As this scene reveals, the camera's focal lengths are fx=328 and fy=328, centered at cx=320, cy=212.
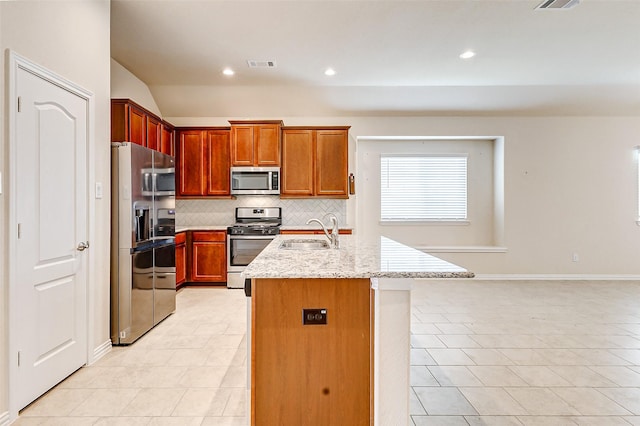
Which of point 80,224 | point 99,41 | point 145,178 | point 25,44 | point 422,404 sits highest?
point 99,41

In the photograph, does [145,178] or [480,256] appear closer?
[145,178]

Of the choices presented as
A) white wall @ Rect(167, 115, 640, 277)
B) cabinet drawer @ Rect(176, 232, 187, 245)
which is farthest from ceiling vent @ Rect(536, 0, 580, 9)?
cabinet drawer @ Rect(176, 232, 187, 245)

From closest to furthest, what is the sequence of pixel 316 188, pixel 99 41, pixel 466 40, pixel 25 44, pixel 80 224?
pixel 25 44, pixel 80 224, pixel 99 41, pixel 466 40, pixel 316 188

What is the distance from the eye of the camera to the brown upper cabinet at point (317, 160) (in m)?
5.15

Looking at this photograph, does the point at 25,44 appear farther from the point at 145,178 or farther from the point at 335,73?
the point at 335,73

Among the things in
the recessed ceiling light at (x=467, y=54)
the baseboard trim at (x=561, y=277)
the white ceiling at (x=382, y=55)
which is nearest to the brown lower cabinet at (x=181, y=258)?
the white ceiling at (x=382, y=55)

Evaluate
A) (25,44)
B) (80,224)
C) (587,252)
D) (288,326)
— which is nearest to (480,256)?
(587,252)

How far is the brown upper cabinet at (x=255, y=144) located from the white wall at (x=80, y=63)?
236 centimetres

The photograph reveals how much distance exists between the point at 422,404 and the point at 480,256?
416cm

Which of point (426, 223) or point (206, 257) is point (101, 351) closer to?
point (206, 257)

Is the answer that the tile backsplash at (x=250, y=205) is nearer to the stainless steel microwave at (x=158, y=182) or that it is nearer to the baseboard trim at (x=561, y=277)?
the stainless steel microwave at (x=158, y=182)

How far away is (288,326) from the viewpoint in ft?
5.09

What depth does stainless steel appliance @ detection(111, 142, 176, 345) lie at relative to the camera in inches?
111

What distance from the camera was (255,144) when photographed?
200 inches
